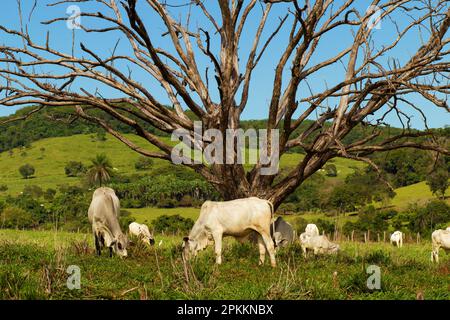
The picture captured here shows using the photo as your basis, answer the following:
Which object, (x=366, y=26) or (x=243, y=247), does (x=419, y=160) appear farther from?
(x=243, y=247)

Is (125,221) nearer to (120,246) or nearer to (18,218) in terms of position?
(18,218)

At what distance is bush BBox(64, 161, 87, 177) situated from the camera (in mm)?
153637

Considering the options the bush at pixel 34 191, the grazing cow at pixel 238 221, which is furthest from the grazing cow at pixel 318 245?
the bush at pixel 34 191

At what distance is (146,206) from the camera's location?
112 metres

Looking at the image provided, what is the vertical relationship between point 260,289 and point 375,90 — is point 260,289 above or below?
below

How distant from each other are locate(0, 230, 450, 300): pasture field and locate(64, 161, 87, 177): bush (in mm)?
141691

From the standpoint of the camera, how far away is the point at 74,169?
154 m

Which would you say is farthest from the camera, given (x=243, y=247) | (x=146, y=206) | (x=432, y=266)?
(x=146, y=206)

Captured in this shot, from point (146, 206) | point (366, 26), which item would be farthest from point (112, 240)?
point (146, 206)

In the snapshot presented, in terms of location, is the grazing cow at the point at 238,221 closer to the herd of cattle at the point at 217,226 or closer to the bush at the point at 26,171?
the herd of cattle at the point at 217,226

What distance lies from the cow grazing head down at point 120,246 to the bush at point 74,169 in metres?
141

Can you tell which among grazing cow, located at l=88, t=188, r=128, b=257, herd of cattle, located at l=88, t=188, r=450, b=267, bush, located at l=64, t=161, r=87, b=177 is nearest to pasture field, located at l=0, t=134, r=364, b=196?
bush, located at l=64, t=161, r=87, b=177

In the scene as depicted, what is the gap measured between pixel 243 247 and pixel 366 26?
8754 mm
